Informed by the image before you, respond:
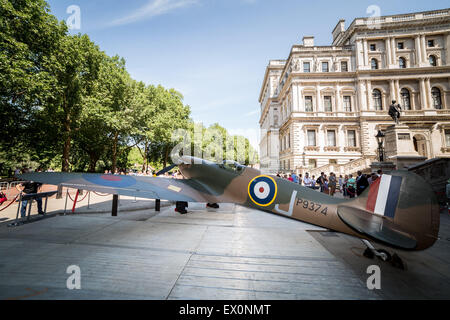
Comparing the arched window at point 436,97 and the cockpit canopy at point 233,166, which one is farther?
the arched window at point 436,97

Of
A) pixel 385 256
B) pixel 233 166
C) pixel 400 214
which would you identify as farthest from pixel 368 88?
pixel 400 214

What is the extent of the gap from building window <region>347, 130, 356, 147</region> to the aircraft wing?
1268 inches

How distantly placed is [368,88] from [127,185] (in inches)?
1530

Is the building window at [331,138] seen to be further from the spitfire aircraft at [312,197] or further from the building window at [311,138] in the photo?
the spitfire aircraft at [312,197]

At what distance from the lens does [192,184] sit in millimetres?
7035

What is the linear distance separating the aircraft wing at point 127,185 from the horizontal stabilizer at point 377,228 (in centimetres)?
411

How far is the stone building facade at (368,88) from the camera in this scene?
29375mm

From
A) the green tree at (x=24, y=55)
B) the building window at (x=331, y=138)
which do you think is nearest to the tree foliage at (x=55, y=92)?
the green tree at (x=24, y=55)

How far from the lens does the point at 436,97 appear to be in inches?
1190

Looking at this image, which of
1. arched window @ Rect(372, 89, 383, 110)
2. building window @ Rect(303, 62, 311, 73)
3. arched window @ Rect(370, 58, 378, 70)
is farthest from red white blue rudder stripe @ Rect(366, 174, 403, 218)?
arched window @ Rect(370, 58, 378, 70)

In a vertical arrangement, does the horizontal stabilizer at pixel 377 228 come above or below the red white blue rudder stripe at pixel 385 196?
below

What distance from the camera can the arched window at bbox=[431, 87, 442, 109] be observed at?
3000 centimetres

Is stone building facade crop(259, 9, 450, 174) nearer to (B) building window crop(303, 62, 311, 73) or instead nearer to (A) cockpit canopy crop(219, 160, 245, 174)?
(B) building window crop(303, 62, 311, 73)

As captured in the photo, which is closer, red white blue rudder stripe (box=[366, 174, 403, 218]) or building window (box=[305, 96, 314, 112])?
red white blue rudder stripe (box=[366, 174, 403, 218])
